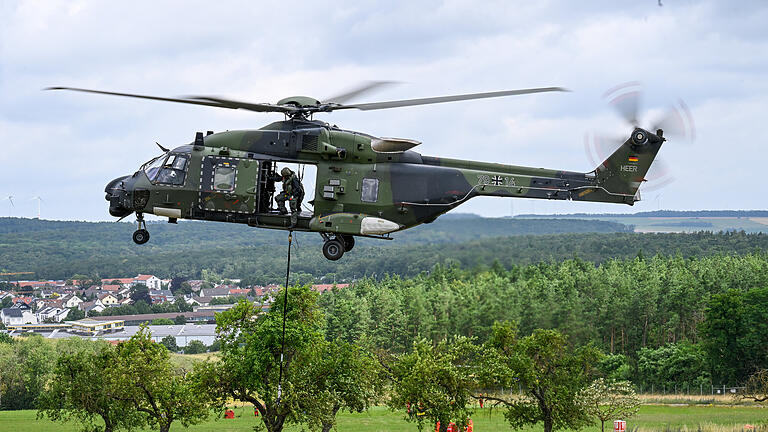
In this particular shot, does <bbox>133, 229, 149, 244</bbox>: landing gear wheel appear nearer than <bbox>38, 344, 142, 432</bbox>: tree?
Yes

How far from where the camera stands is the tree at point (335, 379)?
66.2 meters

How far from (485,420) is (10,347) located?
8725 centimetres

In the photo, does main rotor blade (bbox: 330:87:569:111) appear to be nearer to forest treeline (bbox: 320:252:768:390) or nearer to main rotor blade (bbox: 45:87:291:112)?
main rotor blade (bbox: 45:87:291:112)

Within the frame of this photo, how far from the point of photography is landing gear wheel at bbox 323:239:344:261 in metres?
27.7

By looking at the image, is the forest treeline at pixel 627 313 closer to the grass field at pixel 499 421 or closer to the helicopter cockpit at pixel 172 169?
the grass field at pixel 499 421

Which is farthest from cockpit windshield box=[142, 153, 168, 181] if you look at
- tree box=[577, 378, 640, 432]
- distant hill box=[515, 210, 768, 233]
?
distant hill box=[515, 210, 768, 233]

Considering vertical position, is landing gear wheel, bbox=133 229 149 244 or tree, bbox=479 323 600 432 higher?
landing gear wheel, bbox=133 229 149 244

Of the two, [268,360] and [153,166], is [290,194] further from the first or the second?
[268,360]

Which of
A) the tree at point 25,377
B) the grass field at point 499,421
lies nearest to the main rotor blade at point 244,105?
the grass field at point 499,421

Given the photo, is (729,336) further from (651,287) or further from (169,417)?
(169,417)

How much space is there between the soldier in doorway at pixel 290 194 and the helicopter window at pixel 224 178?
1.35m

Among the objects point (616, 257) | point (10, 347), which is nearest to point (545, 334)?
point (616, 257)

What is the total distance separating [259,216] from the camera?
91.3ft

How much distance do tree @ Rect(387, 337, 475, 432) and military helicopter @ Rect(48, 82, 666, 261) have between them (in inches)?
1527
